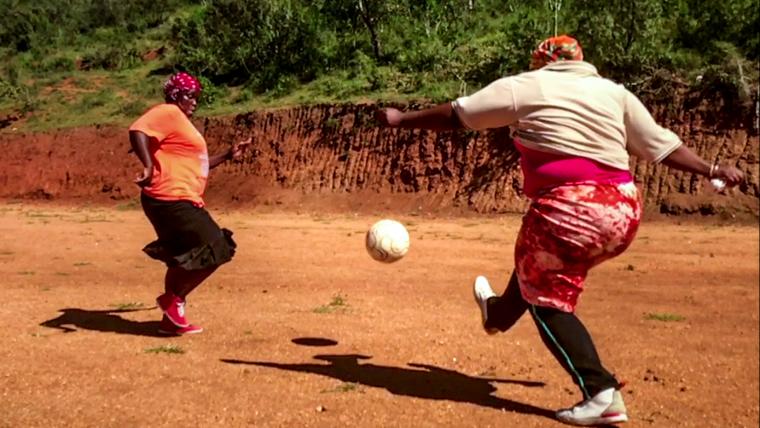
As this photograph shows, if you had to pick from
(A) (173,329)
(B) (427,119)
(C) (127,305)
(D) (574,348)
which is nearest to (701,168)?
(D) (574,348)

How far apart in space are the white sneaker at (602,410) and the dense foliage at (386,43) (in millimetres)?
20362

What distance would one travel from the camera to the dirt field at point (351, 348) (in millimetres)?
4594

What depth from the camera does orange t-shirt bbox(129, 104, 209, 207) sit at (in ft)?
21.3

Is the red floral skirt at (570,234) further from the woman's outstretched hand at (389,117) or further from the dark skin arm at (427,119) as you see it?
the woman's outstretched hand at (389,117)

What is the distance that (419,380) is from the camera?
526 cm

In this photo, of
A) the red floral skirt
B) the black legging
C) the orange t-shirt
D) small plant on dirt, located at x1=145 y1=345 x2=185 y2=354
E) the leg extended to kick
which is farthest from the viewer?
the orange t-shirt

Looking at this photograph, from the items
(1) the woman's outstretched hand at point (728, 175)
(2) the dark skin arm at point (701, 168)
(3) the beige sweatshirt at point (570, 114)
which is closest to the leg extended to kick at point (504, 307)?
(3) the beige sweatshirt at point (570, 114)

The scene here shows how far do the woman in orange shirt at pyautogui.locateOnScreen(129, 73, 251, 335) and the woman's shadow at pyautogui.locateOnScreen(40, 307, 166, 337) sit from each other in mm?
354

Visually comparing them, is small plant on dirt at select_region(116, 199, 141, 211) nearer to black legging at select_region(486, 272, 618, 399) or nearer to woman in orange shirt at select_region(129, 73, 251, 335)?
woman in orange shirt at select_region(129, 73, 251, 335)

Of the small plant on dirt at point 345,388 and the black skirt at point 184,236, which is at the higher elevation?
the black skirt at point 184,236

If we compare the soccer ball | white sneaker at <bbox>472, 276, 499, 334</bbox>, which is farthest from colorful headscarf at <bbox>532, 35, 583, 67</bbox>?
the soccer ball

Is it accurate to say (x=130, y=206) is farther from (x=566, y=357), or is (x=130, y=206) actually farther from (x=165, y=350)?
(x=566, y=357)

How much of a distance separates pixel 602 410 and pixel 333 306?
427 centimetres

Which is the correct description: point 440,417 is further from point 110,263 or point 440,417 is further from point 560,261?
point 110,263
